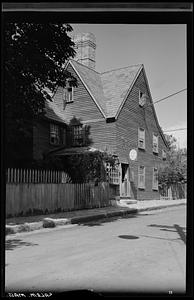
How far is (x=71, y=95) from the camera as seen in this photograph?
20.0 ft

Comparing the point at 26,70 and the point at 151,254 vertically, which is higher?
the point at 26,70

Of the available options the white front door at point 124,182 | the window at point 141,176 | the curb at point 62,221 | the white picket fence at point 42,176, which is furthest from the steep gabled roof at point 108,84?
the curb at point 62,221

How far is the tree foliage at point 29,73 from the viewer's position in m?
4.72

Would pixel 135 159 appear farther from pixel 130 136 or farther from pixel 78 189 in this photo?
pixel 78 189

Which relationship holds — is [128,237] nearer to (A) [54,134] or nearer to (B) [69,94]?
(A) [54,134]

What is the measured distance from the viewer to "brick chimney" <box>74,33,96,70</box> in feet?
15.3

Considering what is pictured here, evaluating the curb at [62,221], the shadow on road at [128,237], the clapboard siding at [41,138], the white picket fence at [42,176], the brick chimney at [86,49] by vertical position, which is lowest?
the shadow on road at [128,237]

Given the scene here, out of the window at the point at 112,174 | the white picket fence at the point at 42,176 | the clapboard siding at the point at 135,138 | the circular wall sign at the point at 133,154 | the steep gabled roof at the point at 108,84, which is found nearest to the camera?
the steep gabled roof at the point at 108,84

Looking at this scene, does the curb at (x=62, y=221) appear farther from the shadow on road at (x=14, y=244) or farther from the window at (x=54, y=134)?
the window at (x=54, y=134)

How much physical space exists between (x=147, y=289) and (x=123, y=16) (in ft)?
9.15

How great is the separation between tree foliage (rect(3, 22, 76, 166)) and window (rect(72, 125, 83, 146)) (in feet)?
1.94

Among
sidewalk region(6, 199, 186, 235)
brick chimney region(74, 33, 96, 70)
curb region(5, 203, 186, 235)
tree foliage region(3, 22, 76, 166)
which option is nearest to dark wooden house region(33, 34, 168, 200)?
brick chimney region(74, 33, 96, 70)

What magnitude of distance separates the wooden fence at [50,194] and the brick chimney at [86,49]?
1.94 metres
